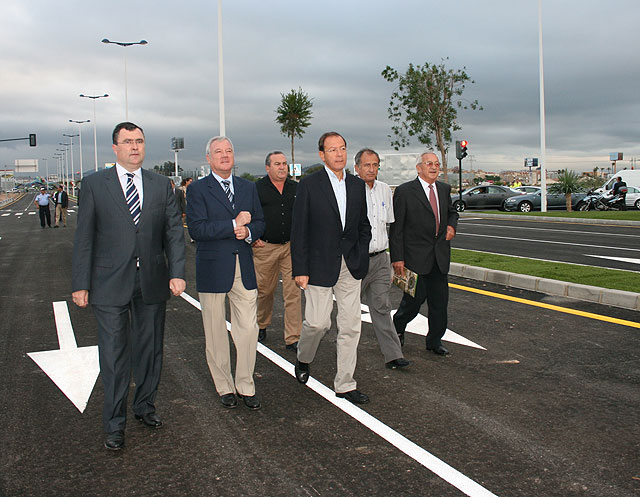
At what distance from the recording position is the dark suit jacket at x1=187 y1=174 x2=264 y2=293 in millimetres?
4395

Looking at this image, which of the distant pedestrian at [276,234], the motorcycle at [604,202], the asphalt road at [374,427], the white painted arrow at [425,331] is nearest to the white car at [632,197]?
the motorcycle at [604,202]

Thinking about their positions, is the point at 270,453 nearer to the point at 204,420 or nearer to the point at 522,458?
the point at 204,420

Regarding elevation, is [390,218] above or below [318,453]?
above

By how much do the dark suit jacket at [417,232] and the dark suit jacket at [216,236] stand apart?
1655mm

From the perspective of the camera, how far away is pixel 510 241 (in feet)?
52.5

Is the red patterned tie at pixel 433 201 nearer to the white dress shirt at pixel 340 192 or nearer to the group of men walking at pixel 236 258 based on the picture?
the group of men walking at pixel 236 258

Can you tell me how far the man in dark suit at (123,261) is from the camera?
387 centimetres

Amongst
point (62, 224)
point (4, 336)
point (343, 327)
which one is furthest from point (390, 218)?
point (62, 224)

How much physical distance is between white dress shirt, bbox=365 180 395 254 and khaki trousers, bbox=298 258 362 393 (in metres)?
0.63

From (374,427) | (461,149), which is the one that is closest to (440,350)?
(374,427)

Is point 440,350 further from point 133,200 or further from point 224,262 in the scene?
point 133,200

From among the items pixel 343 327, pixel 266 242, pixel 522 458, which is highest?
pixel 266 242

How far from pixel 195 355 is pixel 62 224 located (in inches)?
963

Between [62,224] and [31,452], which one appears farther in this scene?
[62,224]
